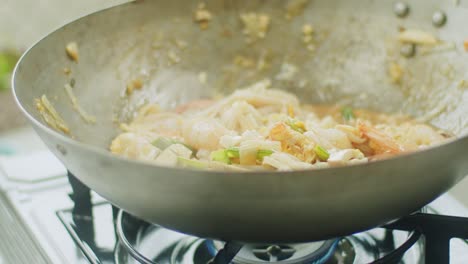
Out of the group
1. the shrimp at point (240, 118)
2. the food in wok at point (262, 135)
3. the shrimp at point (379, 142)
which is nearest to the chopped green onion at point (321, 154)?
the food in wok at point (262, 135)

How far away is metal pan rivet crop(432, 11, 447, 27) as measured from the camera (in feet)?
4.43

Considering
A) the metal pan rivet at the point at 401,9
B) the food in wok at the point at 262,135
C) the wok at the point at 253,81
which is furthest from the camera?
the metal pan rivet at the point at 401,9

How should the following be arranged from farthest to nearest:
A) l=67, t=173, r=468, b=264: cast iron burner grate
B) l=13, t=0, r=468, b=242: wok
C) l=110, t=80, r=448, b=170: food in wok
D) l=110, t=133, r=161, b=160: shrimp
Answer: l=110, t=133, r=161, b=160: shrimp → l=110, t=80, r=448, b=170: food in wok → l=67, t=173, r=468, b=264: cast iron burner grate → l=13, t=0, r=468, b=242: wok

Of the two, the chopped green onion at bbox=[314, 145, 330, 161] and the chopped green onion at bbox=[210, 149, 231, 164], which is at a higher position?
the chopped green onion at bbox=[314, 145, 330, 161]

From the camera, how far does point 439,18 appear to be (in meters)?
1.35

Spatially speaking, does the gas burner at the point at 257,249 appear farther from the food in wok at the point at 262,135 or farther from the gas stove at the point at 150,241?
the food in wok at the point at 262,135

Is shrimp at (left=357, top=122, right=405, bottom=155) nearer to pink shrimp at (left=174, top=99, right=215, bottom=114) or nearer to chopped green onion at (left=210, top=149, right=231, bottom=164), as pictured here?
chopped green onion at (left=210, top=149, right=231, bottom=164)

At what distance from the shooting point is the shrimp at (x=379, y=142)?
1.09m

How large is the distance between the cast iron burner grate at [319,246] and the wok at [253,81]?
96 millimetres

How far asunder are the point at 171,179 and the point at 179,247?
0.38 m

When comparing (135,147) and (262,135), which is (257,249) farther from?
(135,147)

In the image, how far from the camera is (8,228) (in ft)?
3.63

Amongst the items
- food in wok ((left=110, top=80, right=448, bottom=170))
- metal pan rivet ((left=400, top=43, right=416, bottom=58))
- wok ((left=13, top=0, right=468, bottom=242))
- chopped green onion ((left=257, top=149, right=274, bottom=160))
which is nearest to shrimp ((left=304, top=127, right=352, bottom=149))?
food in wok ((left=110, top=80, right=448, bottom=170))

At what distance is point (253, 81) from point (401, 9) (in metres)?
0.41
